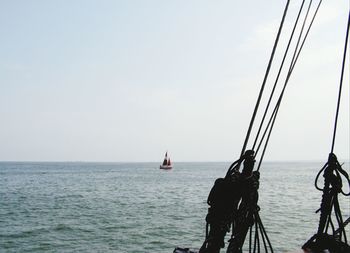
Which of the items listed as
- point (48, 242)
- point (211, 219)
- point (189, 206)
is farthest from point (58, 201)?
point (211, 219)

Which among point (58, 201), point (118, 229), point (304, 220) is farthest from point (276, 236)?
point (58, 201)

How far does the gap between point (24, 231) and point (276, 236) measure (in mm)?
13464

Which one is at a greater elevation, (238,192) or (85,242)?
(238,192)

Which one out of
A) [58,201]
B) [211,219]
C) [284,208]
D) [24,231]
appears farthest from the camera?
[58,201]

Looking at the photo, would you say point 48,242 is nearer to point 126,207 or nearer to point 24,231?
point 24,231

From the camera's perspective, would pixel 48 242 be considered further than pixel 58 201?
No

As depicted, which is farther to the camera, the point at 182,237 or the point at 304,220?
the point at 304,220

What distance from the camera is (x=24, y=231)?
69.5 feet

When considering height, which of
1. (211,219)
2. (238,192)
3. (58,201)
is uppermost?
(238,192)

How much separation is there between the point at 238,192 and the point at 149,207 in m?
29.5

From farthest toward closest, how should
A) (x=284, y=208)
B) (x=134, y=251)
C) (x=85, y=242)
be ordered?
(x=284, y=208) → (x=85, y=242) → (x=134, y=251)

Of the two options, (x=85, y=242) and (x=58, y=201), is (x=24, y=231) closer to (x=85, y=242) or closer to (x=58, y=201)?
(x=85, y=242)

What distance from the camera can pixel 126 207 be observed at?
105 feet

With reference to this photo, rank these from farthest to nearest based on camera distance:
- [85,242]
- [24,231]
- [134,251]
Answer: [24,231]
[85,242]
[134,251]
